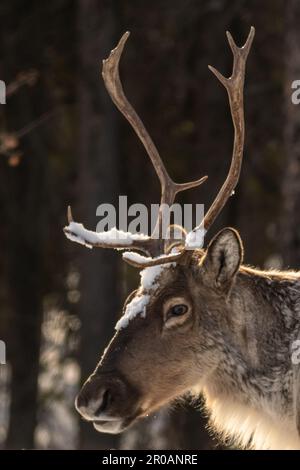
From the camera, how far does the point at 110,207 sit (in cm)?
1423

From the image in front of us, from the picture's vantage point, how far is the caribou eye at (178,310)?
22.8 ft

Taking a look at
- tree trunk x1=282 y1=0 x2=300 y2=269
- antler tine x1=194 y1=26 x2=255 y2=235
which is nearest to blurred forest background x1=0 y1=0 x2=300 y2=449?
tree trunk x1=282 y1=0 x2=300 y2=269

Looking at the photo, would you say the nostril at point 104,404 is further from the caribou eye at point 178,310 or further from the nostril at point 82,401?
the caribou eye at point 178,310

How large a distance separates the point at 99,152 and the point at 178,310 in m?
8.01

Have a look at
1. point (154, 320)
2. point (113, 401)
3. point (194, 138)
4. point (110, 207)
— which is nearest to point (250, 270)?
point (154, 320)

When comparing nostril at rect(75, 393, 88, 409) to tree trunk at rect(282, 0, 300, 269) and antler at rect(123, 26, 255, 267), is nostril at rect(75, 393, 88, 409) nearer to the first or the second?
antler at rect(123, 26, 255, 267)

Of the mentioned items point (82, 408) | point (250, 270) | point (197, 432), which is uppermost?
point (250, 270)

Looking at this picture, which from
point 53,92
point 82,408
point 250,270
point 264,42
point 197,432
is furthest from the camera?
point 53,92

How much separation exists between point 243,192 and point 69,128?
7.88 ft

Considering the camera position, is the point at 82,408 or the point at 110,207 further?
the point at 110,207

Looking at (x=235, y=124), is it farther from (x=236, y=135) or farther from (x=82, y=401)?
(x=82, y=401)

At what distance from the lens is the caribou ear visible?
6.85 m

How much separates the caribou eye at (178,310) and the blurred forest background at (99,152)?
6752mm

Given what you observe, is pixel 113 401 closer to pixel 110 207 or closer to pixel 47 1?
pixel 110 207
